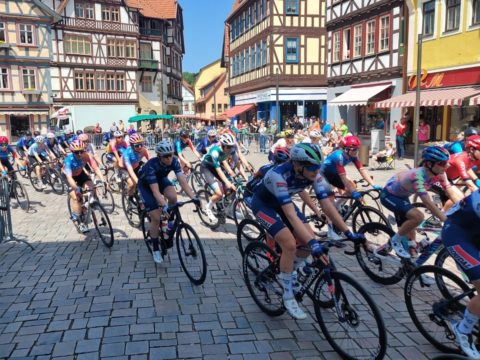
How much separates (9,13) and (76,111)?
9746mm

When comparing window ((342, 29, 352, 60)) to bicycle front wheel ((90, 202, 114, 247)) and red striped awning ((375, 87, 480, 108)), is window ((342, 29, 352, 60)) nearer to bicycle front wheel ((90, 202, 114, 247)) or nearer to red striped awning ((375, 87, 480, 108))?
red striped awning ((375, 87, 480, 108))

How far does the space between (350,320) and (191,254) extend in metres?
2.75

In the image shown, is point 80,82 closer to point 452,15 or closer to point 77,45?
point 77,45

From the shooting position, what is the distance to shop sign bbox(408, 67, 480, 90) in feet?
58.6

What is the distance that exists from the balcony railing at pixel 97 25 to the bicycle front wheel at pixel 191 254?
4198 cm

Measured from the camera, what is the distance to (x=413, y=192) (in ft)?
17.7

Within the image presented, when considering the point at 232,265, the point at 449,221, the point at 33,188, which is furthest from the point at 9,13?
the point at 449,221

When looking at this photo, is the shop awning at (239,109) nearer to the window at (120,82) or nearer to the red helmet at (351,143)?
the window at (120,82)

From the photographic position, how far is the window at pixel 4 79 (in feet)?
125

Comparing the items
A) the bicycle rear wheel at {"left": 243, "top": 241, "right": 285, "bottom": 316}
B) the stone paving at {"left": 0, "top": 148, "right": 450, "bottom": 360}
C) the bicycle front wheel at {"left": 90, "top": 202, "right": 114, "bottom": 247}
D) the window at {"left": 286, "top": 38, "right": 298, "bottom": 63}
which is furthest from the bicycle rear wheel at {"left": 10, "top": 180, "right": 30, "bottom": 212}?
the window at {"left": 286, "top": 38, "right": 298, "bottom": 63}

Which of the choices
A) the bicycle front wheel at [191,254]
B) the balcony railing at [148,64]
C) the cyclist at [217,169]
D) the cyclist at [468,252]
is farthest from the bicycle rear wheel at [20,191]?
the balcony railing at [148,64]

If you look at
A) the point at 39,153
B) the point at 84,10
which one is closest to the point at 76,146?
the point at 39,153

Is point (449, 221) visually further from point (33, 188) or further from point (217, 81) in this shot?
point (217, 81)

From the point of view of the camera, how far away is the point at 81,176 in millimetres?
8625
